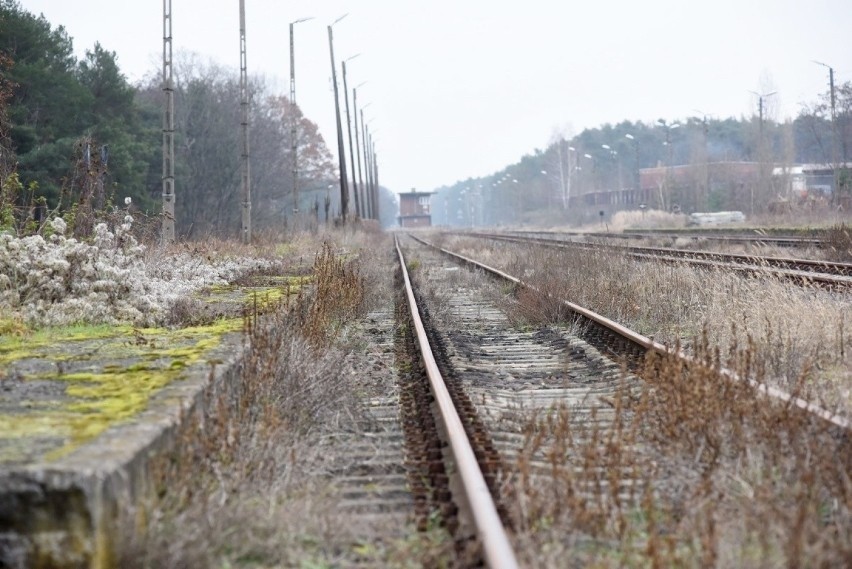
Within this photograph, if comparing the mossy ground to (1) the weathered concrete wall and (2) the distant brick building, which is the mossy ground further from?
(2) the distant brick building

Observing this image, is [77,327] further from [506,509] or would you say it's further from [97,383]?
[506,509]

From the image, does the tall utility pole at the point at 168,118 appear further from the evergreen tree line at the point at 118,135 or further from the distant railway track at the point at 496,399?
the distant railway track at the point at 496,399

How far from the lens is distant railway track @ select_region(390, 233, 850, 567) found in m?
3.90

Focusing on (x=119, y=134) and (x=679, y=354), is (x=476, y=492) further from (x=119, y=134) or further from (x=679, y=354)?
(x=119, y=134)

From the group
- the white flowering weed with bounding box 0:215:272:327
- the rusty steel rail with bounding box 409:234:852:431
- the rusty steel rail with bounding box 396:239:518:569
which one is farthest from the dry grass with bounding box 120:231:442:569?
the white flowering weed with bounding box 0:215:272:327

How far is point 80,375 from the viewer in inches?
205

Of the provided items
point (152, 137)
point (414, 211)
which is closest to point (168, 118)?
point (152, 137)

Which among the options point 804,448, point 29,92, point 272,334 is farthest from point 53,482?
point 29,92

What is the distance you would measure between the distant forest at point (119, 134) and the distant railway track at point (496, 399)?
18.5ft

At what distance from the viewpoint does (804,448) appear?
14.2ft

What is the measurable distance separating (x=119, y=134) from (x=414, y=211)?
89520 mm

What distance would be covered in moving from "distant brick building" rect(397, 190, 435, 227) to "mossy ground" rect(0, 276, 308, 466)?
401 feet

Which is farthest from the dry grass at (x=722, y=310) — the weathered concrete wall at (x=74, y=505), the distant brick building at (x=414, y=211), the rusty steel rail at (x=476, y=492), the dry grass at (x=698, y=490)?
the distant brick building at (x=414, y=211)

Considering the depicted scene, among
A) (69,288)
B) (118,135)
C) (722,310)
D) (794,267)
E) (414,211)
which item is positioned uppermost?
(118,135)
